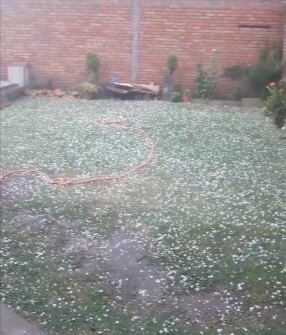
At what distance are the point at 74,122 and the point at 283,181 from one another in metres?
3.47

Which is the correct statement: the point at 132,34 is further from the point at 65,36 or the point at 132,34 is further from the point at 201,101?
the point at 201,101

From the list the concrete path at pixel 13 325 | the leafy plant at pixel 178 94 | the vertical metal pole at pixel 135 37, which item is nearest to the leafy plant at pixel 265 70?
the leafy plant at pixel 178 94

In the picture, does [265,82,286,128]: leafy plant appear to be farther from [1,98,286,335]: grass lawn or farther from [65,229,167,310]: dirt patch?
[65,229,167,310]: dirt patch

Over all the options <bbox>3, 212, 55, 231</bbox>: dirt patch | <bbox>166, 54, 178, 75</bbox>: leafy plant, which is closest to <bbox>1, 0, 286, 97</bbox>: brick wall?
<bbox>166, 54, 178, 75</bbox>: leafy plant

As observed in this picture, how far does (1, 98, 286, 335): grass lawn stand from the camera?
9.63ft

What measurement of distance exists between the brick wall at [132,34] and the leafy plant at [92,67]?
269mm

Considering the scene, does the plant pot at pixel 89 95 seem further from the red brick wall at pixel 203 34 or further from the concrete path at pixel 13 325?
the concrete path at pixel 13 325

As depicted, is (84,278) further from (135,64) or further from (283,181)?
(135,64)

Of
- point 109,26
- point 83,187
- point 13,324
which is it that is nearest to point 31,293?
point 13,324

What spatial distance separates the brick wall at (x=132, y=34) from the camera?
970cm

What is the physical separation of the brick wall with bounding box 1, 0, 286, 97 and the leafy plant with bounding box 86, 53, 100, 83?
27 centimetres

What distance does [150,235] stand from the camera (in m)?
3.83

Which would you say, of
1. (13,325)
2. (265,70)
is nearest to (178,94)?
(265,70)

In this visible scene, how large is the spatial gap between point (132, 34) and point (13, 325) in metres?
8.10
